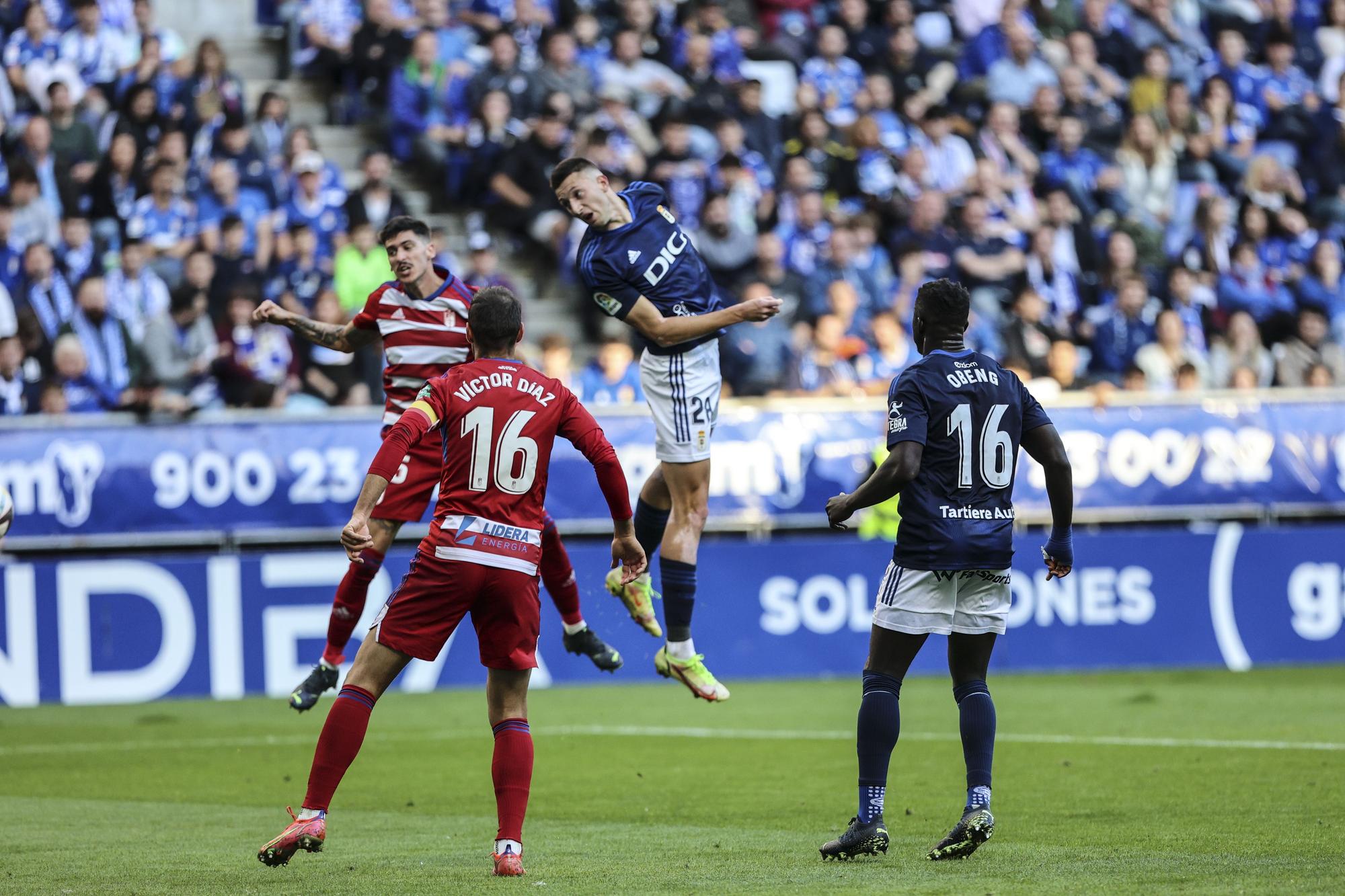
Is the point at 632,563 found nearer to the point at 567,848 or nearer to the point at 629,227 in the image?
the point at 567,848

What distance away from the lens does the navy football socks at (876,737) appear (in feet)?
25.8

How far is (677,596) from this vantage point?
10250 millimetres

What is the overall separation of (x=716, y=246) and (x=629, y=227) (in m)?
8.44

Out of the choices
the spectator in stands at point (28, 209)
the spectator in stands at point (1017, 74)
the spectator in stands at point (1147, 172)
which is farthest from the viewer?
the spectator in stands at point (1017, 74)

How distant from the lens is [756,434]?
16.8 metres

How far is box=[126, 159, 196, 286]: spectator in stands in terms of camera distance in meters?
17.7

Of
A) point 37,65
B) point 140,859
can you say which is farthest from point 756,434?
point 140,859

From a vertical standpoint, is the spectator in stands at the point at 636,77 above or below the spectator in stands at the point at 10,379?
above

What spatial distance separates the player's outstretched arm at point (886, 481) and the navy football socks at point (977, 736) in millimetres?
900

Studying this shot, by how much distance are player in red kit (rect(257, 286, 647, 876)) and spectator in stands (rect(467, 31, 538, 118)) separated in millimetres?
12185

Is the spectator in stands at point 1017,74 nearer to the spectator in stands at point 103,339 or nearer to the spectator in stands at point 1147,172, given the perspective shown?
the spectator in stands at point 1147,172

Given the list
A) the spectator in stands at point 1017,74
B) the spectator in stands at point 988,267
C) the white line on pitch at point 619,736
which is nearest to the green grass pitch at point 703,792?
the white line on pitch at point 619,736

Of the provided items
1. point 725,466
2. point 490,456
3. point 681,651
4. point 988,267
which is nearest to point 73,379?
point 725,466

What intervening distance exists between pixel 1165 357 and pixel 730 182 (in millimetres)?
4663
